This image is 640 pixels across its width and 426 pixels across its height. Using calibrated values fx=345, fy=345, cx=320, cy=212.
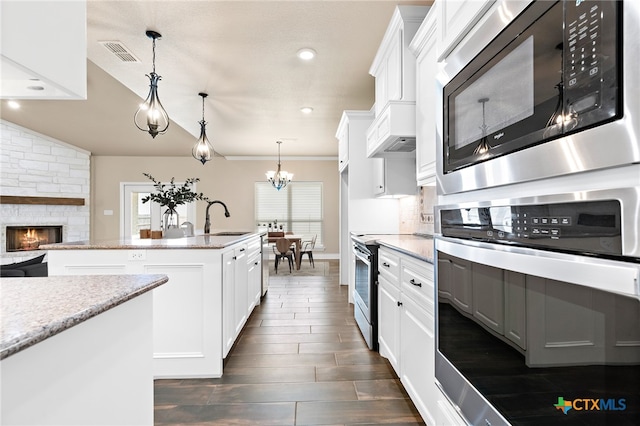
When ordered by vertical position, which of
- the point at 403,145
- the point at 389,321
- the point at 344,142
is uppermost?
the point at 344,142

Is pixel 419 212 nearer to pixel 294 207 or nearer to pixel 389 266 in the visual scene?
pixel 389 266

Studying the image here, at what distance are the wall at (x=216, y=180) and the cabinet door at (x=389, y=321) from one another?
6024 mm

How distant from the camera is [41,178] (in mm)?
6340

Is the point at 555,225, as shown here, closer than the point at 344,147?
Yes

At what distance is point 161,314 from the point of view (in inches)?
92.0

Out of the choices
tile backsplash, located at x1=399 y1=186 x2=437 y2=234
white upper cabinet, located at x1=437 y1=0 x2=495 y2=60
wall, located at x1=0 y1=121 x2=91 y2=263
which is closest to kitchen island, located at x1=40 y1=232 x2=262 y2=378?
white upper cabinet, located at x1=437 y1=0 x2=495 y2=60

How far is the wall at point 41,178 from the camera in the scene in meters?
5.78

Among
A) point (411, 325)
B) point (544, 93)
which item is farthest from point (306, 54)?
point (544, 93)

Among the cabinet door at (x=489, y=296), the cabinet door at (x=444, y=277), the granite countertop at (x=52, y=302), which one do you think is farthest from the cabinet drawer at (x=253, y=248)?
the cabinet door at (x=489, y=296)

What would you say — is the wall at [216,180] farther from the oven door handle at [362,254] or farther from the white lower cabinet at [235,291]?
the oven door handle at [362,254]

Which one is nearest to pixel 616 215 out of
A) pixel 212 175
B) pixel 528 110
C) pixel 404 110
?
pixel 528 110

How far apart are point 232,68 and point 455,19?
2894mm

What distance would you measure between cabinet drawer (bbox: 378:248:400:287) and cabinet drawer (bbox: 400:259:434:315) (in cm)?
11

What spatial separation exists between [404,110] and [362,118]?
202 cm
